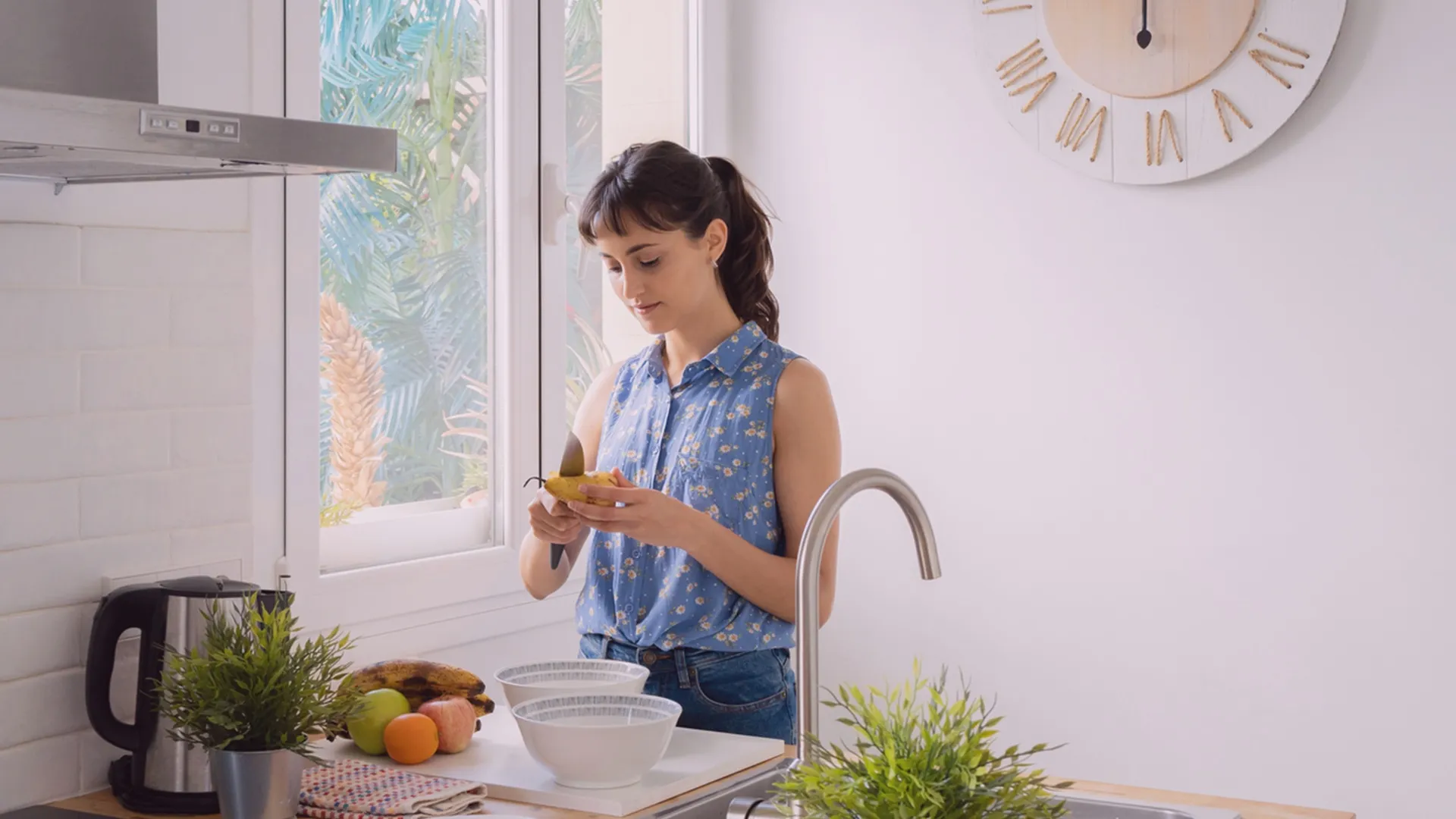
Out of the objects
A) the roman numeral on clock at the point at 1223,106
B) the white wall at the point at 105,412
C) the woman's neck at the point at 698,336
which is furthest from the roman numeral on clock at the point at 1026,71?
the white wall at the point at 105,412

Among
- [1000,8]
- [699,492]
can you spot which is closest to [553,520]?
[699,492]

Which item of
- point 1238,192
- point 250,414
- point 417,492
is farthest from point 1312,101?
point 250,414

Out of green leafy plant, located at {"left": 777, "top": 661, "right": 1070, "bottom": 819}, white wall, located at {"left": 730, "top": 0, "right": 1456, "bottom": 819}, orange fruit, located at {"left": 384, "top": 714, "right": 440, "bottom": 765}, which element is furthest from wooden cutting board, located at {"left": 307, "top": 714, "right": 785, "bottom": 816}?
white wall, located at {"left": 730, "top": 0, "right": 1456, "bottom": 819}

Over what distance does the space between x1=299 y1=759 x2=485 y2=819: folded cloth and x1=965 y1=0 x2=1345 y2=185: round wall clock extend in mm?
1922

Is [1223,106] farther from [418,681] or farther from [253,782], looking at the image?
[253,782]

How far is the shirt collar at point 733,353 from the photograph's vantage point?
1978 mm

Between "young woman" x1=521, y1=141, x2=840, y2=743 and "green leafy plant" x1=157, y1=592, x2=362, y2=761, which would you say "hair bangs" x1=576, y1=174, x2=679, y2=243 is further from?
"green leafy plant" x1=157, y1=592, x2=362, y2=761

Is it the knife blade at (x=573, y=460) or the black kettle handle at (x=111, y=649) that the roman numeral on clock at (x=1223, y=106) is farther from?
the black kettle handle at (x=111, y=649)

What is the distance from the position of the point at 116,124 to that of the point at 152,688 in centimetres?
64

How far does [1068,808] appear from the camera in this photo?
4.78ft

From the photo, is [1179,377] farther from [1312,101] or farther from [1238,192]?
[1312,101]

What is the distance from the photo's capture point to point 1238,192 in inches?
106

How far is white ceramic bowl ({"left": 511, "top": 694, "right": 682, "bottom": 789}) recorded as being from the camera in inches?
57.4

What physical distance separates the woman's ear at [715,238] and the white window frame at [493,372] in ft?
2.16
